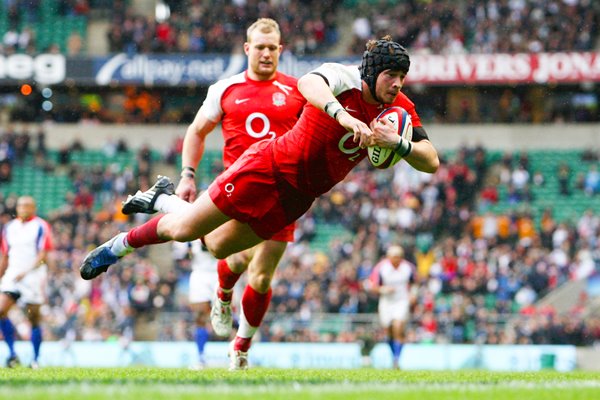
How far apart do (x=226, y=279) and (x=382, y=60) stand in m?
3.49

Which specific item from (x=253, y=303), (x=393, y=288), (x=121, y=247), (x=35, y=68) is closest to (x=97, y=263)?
(x=121, y=247)

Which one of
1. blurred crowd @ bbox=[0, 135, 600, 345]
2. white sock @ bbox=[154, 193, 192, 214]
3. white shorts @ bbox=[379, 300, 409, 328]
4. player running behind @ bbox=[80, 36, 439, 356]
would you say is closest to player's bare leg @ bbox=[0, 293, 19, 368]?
white sock @ bbox=[154, 193, 192, 214]

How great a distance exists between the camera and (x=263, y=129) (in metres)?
9.73

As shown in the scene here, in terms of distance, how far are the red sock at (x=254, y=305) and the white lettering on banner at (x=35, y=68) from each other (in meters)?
25.6

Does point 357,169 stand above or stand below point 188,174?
above

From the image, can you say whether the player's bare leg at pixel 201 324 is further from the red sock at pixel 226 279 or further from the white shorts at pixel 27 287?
the red sock at pixel 226 279

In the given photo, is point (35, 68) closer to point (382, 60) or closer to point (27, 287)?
point (27, 287)

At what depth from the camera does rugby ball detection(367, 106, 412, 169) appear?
7578 mm

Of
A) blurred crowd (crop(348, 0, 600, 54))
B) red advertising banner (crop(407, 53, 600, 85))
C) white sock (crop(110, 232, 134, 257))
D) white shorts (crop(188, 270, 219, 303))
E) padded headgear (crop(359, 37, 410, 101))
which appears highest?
blurred crowd (crop(348, 0, 600, 54))

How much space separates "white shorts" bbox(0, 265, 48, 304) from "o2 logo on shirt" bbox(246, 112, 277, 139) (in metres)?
4.68

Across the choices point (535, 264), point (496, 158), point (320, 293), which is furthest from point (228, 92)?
point (496, 158)

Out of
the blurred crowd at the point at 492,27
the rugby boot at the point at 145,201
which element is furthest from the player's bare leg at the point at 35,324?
the blurred crowd at the point at 492,27

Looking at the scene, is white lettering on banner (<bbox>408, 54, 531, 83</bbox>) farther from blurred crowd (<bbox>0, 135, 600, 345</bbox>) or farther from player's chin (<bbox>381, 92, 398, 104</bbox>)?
player's chin (<bbox>381, 92, 398, 104</bbox>)

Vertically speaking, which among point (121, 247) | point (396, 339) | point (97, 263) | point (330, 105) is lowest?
point (396, 339)
